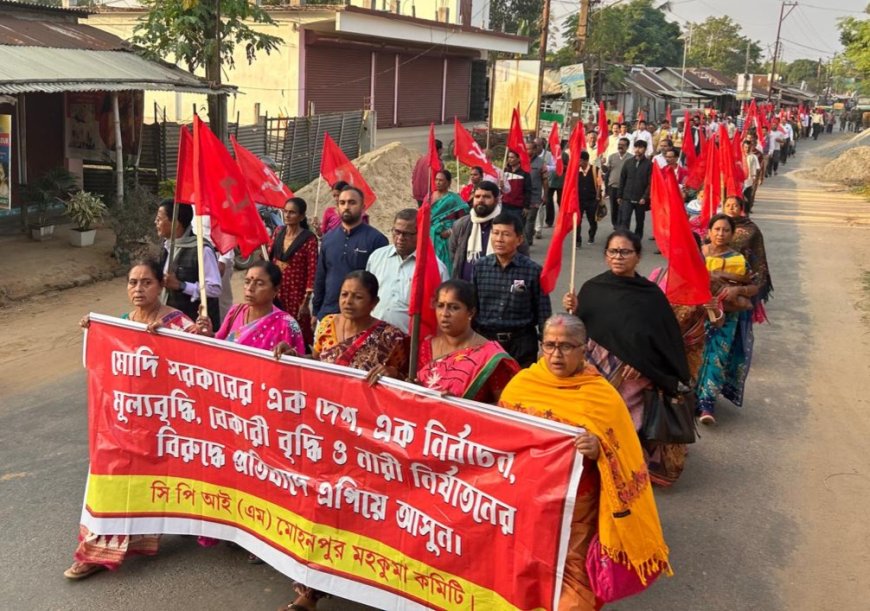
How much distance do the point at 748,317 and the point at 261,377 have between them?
14.2 ft

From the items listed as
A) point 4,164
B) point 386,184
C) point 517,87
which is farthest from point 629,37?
point 4,164

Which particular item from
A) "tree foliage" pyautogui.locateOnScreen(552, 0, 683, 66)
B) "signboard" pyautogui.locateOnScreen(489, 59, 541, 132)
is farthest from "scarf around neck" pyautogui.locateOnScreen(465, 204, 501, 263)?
"tree foliage" pyautogui.locateOnScreen(552, 0, 683, 66)

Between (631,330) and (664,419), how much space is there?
586 mm

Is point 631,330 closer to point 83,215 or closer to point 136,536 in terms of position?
point 136,536

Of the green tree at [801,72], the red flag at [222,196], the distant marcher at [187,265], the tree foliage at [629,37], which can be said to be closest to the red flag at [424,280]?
the red flag at [222,196]

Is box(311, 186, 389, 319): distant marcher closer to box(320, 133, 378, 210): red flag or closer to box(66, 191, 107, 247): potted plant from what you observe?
box(320, 133, 378, 210): red flag

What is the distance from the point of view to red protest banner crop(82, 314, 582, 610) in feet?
10.9

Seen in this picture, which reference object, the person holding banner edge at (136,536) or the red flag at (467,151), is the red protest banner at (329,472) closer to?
the person holding banner edge at (136,536)

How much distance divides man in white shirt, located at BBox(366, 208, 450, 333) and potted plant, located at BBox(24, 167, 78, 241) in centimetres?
839

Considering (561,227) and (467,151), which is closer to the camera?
(561,227)

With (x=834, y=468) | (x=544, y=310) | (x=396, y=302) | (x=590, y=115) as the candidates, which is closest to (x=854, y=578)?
(x=834, y=468)

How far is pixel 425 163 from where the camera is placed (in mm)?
11219

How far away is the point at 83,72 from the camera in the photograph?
462 inches

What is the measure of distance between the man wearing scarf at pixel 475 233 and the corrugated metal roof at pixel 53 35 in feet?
27.2
